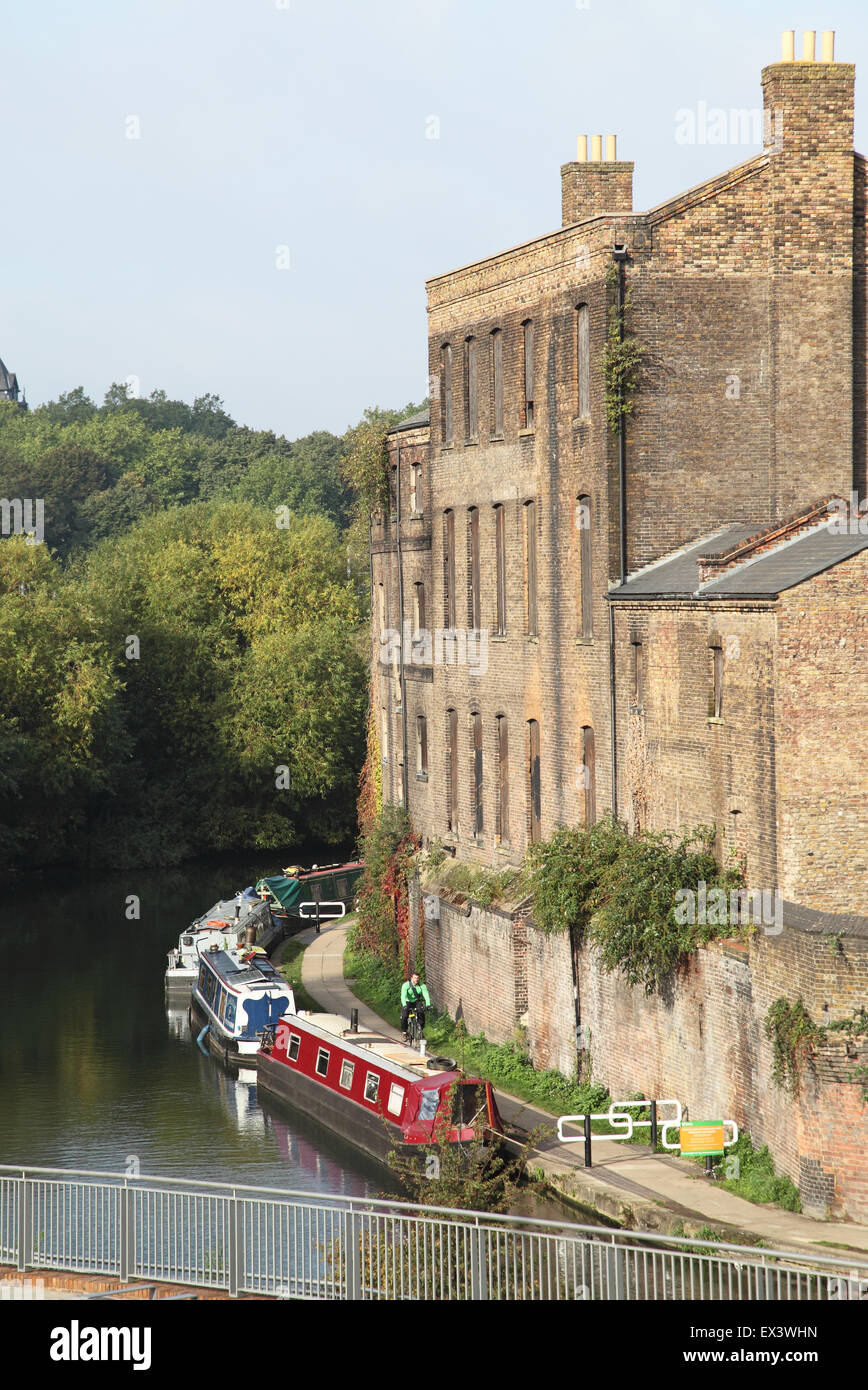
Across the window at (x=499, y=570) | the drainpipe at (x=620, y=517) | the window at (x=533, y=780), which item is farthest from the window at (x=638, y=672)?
the window at (x=499, y=570)

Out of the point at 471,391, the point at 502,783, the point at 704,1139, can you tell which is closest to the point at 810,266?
the point at 471,391

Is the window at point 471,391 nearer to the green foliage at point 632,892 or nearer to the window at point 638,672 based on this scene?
the window at point 638,672

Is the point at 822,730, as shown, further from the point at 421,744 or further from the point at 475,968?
the point at 421,744

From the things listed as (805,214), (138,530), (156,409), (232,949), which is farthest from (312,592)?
(156,409)

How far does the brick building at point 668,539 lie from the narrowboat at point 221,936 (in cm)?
820

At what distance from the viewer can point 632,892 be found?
22891mm

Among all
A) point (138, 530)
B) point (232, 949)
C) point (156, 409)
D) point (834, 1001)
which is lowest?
point (232, 949)

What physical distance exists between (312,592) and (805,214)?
3756 cm

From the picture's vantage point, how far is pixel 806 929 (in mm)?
19297

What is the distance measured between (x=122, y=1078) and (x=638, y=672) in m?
12.9

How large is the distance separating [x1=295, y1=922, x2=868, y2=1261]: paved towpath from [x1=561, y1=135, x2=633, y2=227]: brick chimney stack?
1534 centimetres

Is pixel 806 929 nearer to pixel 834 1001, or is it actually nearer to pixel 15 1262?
pixel 834 1001

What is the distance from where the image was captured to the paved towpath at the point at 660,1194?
18.4 metres

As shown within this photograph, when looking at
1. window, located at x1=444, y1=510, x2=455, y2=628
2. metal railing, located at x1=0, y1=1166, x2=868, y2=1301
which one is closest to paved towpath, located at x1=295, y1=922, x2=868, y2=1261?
metal railing, located at x1=0, y1=1166, x2=868, y2=1301
